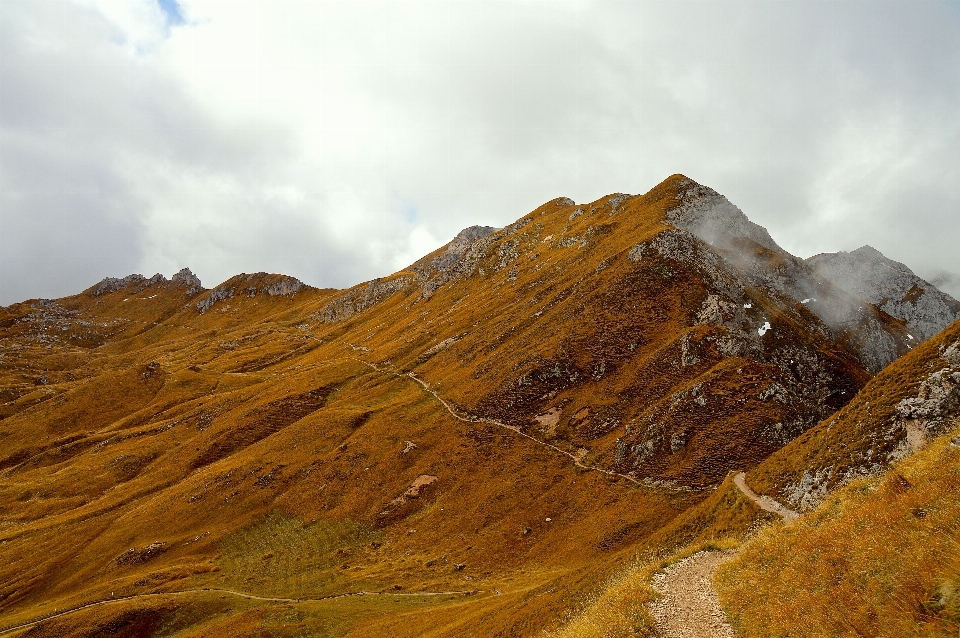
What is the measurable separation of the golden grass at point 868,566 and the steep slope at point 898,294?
195411 millimetres

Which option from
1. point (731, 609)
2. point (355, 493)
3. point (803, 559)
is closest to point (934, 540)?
point (803, 559)

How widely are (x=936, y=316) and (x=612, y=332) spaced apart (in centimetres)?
15763

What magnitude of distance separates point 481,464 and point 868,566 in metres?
87.8

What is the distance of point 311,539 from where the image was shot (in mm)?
96500

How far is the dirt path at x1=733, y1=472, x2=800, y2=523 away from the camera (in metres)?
41.8

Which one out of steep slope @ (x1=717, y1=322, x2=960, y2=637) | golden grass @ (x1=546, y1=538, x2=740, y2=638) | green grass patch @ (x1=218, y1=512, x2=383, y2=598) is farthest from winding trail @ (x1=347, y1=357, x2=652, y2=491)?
golden grass @ (x1=546, y1=538, x2=740, y2=638)

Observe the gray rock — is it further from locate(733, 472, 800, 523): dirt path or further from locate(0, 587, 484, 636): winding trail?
locate(0, 587, 484, 636): winding trail

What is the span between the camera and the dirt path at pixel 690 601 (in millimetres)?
22938

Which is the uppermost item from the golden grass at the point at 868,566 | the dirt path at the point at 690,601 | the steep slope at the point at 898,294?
the steep slope at the point at 898,294

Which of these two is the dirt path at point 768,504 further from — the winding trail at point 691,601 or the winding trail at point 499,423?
the winding trail at point 499,423

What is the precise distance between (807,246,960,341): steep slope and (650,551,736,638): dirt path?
192481 millimetres

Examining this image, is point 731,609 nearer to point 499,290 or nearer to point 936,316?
point 499,290

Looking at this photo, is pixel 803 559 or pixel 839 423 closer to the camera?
pixel 803 559

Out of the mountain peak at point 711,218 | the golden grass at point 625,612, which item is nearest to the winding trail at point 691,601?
the golden grass at point 625,612
